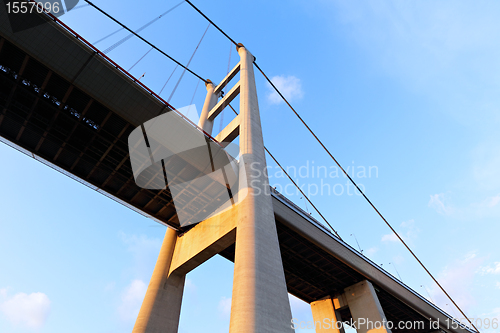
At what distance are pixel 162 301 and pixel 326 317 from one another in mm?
21040

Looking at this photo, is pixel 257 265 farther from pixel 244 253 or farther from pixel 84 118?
pixel 84 118

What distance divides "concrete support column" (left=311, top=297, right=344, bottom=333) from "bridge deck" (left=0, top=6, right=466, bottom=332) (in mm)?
8049

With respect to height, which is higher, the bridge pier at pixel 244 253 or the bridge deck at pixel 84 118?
the bridge deck at pixel 84 118

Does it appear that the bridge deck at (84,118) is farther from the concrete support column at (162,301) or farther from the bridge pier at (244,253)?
the concrete support column at (162,301)

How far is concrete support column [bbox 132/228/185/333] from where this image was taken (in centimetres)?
2092

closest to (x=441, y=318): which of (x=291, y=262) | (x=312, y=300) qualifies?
(x=312, y=300)

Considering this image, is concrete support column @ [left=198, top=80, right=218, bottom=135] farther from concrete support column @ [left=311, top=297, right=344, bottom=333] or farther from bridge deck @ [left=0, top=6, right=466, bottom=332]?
concrete support column @ [left=311, top=297, right=344, bottom=333]

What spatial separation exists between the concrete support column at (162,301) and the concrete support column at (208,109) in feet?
40.1

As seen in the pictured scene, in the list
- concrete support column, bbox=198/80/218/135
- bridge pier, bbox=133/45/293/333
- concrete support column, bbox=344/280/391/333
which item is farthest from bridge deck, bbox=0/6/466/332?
concrete support column, bbox=198/80/218/135

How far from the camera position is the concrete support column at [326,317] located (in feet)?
108

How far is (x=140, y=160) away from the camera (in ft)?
70.6

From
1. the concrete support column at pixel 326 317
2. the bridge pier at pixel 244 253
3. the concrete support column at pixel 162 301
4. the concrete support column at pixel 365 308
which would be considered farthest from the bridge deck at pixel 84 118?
the concrete support column at pixel 326 317

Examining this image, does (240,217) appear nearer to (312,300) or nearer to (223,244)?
(223,244)

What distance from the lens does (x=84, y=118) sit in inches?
763
